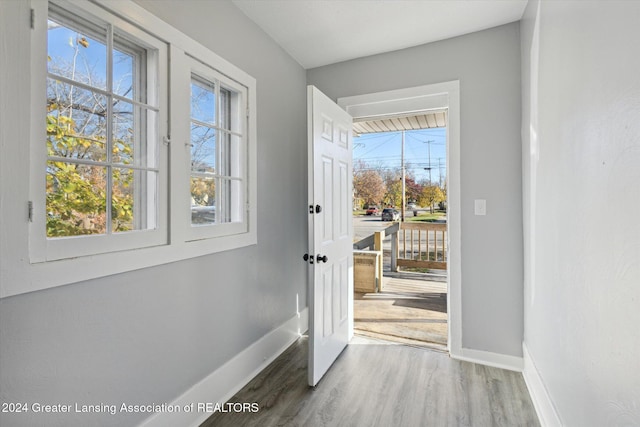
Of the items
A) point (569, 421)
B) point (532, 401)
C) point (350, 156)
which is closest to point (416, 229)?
point (350, 156)

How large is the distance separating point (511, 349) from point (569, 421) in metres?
1.01

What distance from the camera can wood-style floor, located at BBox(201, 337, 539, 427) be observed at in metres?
1.76

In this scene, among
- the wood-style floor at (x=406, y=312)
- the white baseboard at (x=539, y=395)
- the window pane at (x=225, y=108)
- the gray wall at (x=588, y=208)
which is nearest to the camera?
the gray wall at (x=588, y=208)

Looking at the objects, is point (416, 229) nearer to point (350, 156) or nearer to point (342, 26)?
point (350, 156)

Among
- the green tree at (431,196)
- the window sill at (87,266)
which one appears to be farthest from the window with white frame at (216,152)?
the green tree at (431,196)

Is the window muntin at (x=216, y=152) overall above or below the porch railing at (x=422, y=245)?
above

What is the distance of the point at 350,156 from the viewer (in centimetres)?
279

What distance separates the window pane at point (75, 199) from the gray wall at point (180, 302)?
0.44ft

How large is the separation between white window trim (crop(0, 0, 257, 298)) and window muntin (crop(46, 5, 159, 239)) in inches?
2.8

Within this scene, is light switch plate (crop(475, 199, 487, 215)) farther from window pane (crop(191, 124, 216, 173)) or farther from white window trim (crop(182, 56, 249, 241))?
window pane (crop(191, 124, 216, 173))

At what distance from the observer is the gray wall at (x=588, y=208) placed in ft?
2.97

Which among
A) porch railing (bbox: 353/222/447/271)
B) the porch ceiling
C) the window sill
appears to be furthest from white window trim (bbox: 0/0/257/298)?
porch railing (bbox: 353/222/447/271)

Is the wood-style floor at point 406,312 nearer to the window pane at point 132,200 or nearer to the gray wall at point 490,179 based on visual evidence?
the gray wall at point 490,179

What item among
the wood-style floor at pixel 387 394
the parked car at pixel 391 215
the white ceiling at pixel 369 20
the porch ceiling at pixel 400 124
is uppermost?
the white ceiling at pixel 369 20
